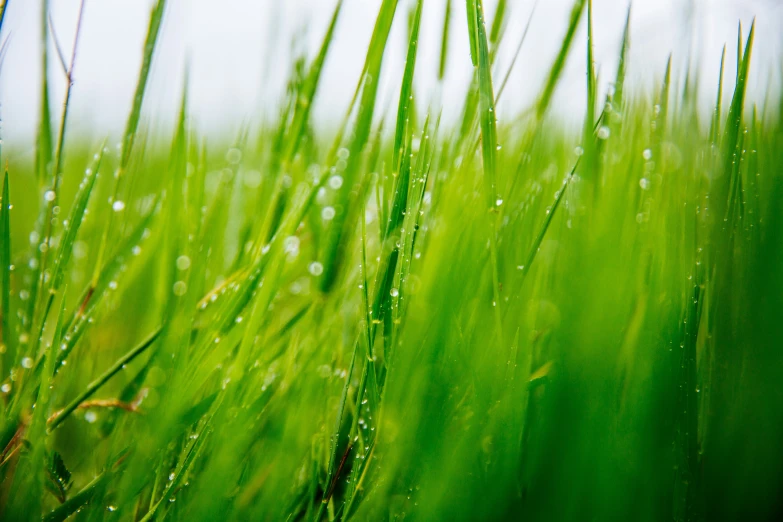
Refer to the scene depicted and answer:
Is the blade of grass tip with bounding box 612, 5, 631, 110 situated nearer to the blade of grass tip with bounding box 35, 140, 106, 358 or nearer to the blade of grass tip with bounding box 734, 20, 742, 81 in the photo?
the blade of grass tip with bounding box 734, 20, 742, 81

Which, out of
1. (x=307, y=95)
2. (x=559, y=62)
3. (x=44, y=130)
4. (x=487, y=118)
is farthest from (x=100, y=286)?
(x=559, y=62)

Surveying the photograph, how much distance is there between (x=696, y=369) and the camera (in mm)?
368

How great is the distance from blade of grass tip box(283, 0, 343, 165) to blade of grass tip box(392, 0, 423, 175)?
5.4 inches

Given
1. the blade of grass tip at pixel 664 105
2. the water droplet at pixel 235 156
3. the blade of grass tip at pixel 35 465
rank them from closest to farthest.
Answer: the blade of grass tip at pixel 35 465
the blade of grass tip at pixel 664 105
the water droplet at pixel 235 156

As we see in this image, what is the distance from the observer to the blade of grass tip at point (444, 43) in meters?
0.49

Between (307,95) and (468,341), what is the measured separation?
12.7 inches

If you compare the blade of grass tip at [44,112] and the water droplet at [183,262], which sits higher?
the blade of grass tip at [44,112]

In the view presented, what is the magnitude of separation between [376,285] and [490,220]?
105mm

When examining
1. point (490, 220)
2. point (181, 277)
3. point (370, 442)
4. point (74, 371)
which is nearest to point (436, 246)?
point (490, 220)

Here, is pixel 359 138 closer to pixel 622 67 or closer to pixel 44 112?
pixel 622 67

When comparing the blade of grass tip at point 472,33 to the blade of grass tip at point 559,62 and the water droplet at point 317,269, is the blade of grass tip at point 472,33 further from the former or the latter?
the water droplet at point 317,269

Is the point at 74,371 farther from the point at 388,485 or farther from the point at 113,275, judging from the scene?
the point at 388,485

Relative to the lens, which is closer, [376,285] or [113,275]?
[376,285]

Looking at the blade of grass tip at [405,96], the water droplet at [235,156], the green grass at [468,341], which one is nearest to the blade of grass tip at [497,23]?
the green grass at [468,341]
